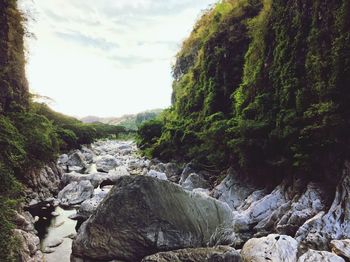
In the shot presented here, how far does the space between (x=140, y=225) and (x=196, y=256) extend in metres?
1.28

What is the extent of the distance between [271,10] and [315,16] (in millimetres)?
3741

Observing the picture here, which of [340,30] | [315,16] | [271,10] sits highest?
[271,10]

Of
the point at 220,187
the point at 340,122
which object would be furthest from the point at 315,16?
the point at 220,187

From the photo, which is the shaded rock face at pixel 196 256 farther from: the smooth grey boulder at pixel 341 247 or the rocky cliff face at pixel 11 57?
the rocky cliff face at pixel 11 57

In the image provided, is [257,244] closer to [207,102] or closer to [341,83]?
[341,83]

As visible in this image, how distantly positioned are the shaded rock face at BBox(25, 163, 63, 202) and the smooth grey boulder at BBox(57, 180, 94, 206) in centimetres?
60

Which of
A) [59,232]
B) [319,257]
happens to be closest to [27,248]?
[59,232]

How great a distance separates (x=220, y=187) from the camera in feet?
45.3

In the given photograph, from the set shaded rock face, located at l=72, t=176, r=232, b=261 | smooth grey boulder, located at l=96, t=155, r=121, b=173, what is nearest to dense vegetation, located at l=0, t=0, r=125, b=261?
shaded rock face, located at l=72, t=176, r=232, b=261

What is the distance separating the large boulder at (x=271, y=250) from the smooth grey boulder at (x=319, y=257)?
0.72 feet

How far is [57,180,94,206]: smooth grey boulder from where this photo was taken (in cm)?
1399

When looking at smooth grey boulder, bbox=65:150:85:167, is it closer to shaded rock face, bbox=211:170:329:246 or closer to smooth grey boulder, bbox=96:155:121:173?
smooth grey boulder, bbox=96:155:121:173

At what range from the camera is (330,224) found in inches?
321

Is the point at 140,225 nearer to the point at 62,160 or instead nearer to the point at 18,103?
the point at 18,103
